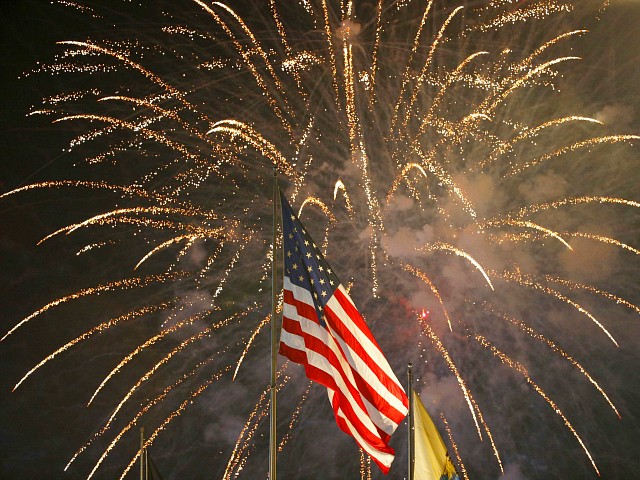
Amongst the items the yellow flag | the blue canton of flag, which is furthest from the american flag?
the yellow flag

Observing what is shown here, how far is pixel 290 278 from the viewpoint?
13.4 m

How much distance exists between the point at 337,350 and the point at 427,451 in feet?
12.4

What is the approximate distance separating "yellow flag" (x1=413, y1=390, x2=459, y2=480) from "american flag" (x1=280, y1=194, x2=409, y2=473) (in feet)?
9.07

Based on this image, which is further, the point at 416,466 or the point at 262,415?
the point at 262,415

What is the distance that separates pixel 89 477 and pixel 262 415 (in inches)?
328

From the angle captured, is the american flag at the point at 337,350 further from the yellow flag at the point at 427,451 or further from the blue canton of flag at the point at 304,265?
the yellow flag at the point at 427,451

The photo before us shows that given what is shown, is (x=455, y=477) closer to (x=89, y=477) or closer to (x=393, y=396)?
(x=393, y=396)

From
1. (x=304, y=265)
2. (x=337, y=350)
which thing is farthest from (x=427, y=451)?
(x=304, y=265)

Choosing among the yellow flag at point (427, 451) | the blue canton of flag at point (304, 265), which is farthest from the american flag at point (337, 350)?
the yellow flag at point (427, 451)

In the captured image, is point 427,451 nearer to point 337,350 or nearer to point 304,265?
point 337,350

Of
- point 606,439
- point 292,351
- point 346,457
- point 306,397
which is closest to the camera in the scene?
Result: point 292,351

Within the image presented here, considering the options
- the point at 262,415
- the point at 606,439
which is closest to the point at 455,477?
the point at 262,415

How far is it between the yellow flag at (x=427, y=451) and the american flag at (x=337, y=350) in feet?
9.07

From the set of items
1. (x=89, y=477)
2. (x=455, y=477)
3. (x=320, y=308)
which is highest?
(x=89, y=477)
